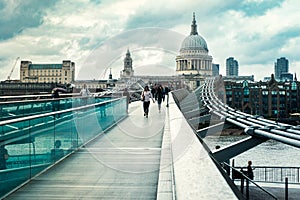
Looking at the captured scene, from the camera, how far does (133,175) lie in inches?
152

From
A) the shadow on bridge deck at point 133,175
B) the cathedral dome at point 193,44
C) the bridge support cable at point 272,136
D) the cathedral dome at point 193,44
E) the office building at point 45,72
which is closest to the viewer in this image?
the shadow on bridge deck at point 133,175

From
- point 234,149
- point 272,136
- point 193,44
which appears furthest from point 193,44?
point 234,149

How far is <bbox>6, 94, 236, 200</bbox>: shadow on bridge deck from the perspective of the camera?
1971mm

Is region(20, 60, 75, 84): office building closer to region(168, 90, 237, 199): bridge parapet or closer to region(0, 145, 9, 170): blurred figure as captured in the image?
region(0, 145, 9, 170): blurred figure

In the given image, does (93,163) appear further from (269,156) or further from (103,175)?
(269,156)

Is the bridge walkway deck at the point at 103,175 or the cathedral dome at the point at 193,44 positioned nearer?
the bridge walkway deck at the point at 103,175

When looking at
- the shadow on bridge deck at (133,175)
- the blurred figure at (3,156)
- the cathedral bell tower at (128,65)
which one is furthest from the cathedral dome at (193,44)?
the blurred figure at (3,156)

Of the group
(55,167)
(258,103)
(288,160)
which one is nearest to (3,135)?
(55,167)

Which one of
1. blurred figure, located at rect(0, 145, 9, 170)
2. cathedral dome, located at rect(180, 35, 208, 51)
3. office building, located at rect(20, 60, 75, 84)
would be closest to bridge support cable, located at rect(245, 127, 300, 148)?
blurred figure, located at rect(0, 145, 9, 170)

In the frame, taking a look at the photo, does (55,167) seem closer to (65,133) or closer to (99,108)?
(65,133)

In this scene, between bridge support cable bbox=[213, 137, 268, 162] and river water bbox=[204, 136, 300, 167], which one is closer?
bridge support cable bbox=[213, 137, 268, 162]

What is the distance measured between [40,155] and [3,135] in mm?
895

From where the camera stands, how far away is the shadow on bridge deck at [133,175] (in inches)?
77.6

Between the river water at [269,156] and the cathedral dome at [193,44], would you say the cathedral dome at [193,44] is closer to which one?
the cathedral dome at [193,44]
